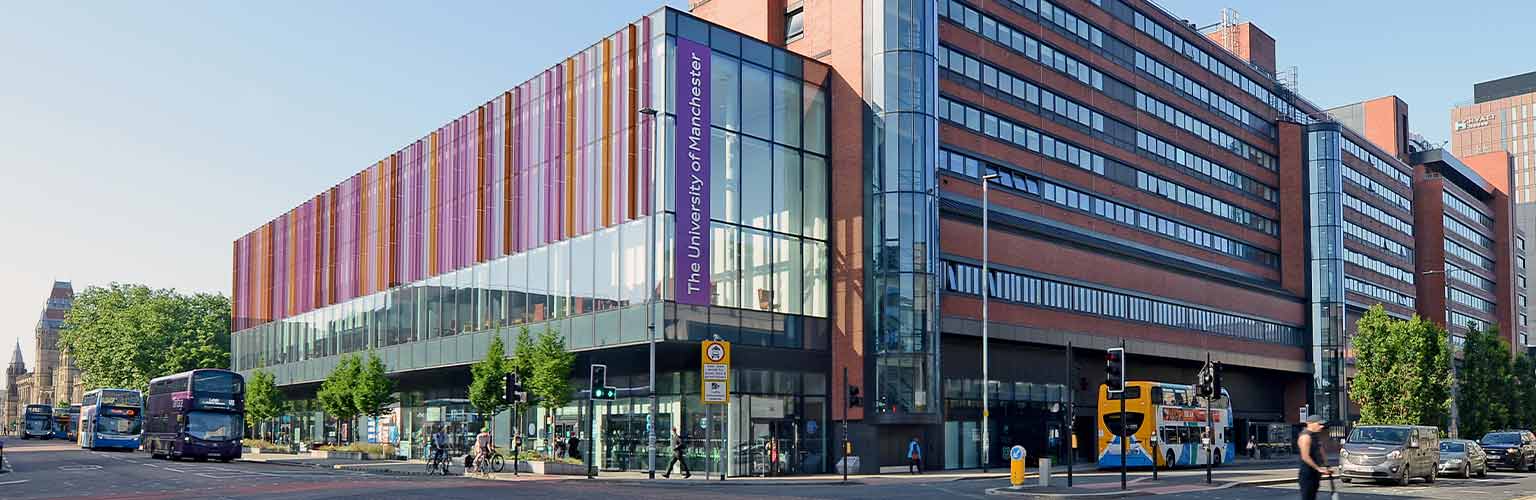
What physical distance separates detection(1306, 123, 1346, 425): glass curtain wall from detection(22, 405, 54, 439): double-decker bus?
116 m

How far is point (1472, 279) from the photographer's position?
381 feet

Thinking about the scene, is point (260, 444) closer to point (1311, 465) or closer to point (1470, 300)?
point (1311, 465)

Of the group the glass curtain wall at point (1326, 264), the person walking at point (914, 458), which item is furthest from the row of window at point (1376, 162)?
the person walking at point (914, 458)

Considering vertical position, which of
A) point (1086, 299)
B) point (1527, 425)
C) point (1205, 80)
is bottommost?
point (1527, 425)

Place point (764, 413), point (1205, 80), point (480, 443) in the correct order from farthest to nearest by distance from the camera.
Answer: point (1205, 80) < point (764, 413) < point (480, 443)

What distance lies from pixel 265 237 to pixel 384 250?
79.5 ft

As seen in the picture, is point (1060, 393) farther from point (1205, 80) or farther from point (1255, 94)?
point (1255, 94)

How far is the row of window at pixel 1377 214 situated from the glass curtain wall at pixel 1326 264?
14.1 feet

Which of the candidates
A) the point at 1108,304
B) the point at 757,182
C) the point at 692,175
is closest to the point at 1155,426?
the point at 1108,304

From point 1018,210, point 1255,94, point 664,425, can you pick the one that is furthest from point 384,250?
point 1255,94

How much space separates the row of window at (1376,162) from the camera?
89.8 meters

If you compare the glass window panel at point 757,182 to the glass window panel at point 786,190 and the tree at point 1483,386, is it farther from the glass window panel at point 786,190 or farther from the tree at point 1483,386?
the tree at point 1483,386

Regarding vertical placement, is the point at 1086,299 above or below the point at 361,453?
above

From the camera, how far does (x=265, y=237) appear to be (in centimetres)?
8975
